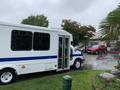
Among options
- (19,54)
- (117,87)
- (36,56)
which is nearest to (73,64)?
(36,56)

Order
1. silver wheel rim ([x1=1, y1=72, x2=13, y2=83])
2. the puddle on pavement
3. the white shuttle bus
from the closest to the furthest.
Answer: the white shuttle bus < silver wheel rim ([x1=1, y1=72, x2=13, y2=83]) < the puddle on pavement

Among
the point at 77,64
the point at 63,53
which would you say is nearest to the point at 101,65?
the point at 77,64

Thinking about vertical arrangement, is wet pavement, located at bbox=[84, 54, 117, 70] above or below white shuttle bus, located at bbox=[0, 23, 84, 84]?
below

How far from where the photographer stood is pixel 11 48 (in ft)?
31.0

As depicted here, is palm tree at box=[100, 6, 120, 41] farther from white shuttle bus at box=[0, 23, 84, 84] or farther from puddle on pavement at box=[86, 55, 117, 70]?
puddle on pavement at box=[86, 55, 117, 70]

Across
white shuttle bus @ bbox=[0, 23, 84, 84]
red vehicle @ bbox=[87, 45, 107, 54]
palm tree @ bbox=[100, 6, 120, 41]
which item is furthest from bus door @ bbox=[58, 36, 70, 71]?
red vehicle @ bbox=[87, 45, 107, 54]

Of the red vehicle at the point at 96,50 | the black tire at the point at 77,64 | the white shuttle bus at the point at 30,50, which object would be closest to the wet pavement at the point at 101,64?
the black tire at the point at 77,64

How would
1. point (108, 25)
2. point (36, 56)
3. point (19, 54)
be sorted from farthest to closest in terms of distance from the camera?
1. point (36, 56)
2. point (19, 54)
3. point (108, 25)

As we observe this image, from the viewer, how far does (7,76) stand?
960cm

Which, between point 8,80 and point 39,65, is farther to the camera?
point 39,65

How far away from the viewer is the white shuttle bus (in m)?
9.30

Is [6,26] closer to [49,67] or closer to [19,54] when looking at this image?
[19,54]

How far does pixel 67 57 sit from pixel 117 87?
6369mm

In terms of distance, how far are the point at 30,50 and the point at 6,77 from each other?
174cm
